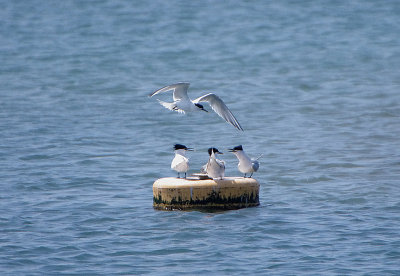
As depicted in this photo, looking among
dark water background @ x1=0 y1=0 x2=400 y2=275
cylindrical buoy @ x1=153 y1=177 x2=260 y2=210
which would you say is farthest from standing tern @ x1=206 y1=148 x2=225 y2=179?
dark water background @ x1=0 y1=0 x2=400 y2=275

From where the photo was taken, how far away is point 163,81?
27.2 m

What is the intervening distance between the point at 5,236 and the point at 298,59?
858 inches

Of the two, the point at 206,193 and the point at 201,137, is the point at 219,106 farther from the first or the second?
the point at 201,137

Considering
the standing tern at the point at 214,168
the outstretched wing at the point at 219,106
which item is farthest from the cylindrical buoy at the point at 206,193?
the outstretched wing at the point at 219,106

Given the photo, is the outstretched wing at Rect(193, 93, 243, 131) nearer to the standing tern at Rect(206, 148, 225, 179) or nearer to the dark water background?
the dark water background

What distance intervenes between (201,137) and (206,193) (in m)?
7.52

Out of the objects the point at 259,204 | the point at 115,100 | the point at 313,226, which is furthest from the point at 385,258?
the point at 115,100

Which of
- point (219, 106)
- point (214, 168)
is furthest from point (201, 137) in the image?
point (214, 168)

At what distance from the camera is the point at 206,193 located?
11.2m

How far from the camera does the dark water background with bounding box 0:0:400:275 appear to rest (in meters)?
10.0

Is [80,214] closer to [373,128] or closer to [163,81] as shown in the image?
[373,128]

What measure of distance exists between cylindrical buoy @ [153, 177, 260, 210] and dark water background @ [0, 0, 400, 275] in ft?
0.60

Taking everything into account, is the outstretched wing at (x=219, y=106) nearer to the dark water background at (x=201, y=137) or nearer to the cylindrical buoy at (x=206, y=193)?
the dark water background at (x=201, y=137)

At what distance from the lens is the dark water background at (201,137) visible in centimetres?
1000
